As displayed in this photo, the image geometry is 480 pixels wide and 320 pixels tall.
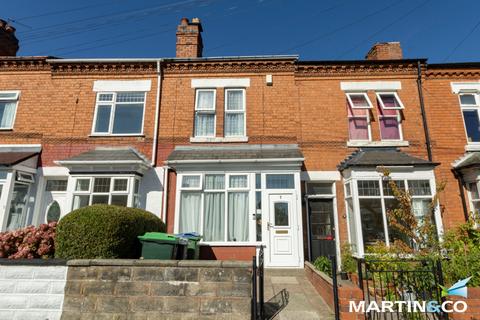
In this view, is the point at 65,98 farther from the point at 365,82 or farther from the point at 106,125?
the point at 365,82

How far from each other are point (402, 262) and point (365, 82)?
7.64 metres

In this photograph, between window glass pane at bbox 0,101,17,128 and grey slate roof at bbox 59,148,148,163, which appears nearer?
grey slate roof at bbox 59,148,148,163

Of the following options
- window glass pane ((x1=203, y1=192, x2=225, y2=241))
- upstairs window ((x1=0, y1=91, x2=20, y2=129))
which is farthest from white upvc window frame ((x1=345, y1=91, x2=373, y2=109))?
upstairs window ((x1=0, y1=91, x2=20, y2=129))

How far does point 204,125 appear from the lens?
11047 millimetres

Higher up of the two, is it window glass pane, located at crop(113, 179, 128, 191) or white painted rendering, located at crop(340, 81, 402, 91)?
white painted rendering, located at crop(340, 81, 402, 91)

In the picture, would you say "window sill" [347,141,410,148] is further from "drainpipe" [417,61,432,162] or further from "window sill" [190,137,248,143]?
"window sill" [190,137,248,143]

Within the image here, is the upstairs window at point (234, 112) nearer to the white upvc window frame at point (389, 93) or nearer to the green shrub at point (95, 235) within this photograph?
the white upvc window frame at point (389, 93)

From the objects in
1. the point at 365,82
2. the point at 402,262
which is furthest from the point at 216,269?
the point at 365,82

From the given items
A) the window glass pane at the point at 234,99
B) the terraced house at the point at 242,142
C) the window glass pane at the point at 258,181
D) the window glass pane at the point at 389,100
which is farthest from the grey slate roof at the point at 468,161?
the window glass pane at the point at 234,99

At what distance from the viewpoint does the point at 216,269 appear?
4762 millimetres

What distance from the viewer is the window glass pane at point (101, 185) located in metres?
9.73

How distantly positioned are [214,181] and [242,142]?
192 centimetres

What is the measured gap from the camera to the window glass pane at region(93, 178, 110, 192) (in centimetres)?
973

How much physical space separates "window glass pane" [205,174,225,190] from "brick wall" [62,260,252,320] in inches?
197
